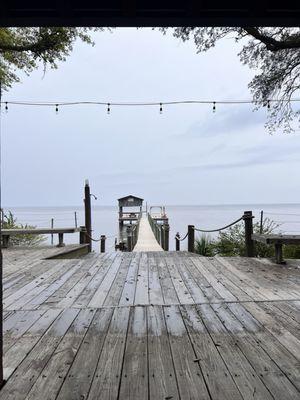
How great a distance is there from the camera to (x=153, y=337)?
8.87ft

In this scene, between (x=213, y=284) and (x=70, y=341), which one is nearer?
(x=70, y=341)

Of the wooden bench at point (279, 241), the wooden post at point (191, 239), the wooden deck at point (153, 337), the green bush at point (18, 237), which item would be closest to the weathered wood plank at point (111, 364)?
the wooden deck at point (153, 337)

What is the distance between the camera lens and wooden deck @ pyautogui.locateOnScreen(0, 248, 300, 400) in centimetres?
201

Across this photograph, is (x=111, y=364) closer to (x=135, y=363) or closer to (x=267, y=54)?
(x=135, y=363)

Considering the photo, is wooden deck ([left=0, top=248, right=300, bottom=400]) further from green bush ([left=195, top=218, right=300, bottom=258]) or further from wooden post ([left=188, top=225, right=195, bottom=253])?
green bush ([left=195, top=218, right=300, bottom=258])

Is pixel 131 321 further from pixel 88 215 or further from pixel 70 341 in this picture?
pixel 88 215

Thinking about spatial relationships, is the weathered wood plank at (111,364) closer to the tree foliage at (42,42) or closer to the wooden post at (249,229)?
the wooden post at (249,229)

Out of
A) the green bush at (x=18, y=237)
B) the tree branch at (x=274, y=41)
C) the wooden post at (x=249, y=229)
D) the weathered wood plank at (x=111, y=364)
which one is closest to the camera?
the weathered wood plank at (x=111, y=364)

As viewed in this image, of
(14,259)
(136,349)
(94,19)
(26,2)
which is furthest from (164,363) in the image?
(14,259)

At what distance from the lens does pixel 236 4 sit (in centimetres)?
246

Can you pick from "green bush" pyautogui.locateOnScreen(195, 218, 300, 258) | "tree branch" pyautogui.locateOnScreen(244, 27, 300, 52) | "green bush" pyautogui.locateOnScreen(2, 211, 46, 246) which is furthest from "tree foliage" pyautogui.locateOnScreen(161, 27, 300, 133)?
"green bush" pyautogui.locateOnScreen(2, 211, 46, 246)

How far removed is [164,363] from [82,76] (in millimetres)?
9540

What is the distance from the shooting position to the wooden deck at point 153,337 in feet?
6.59

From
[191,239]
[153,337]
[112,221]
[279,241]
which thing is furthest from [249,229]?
[112,221]
